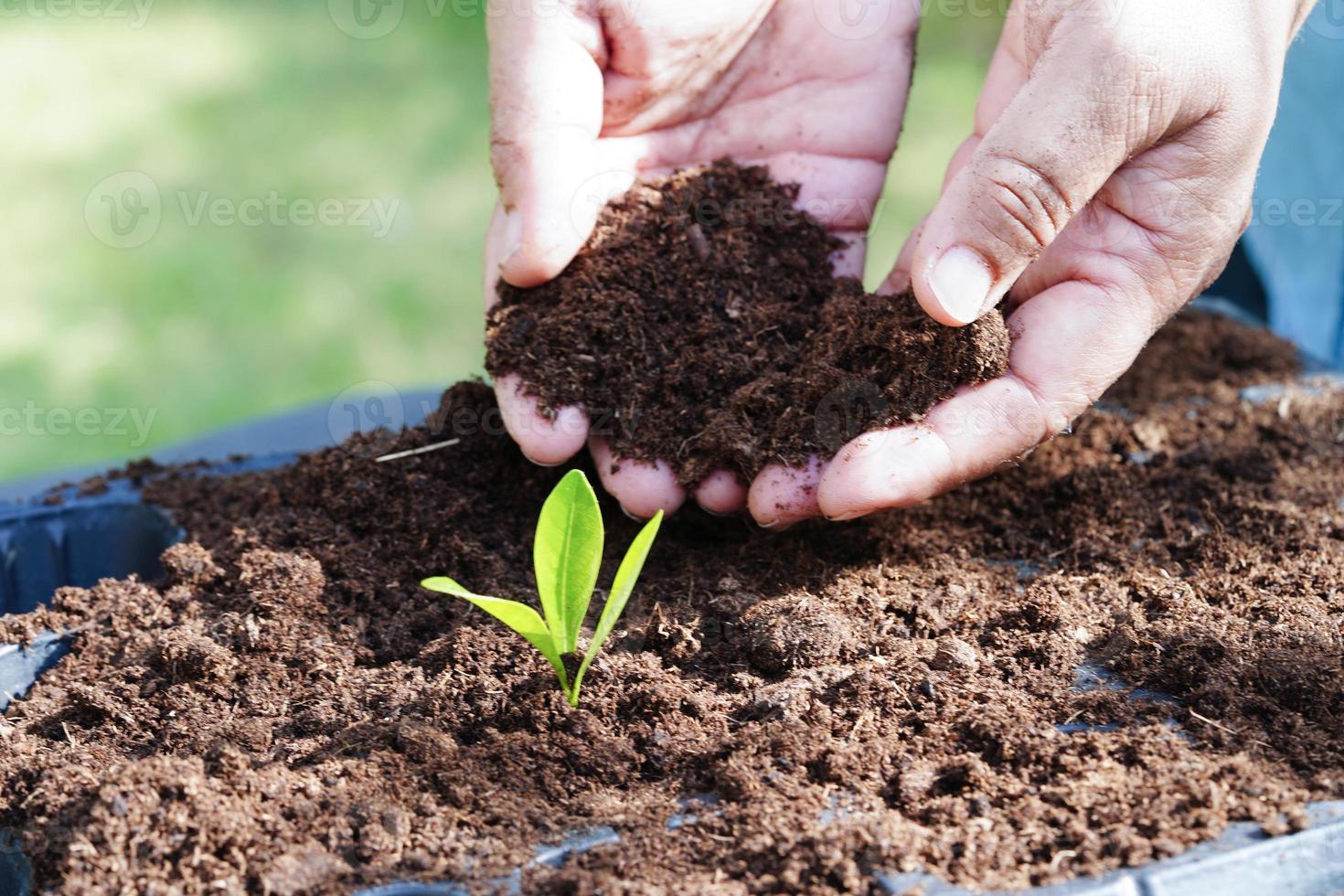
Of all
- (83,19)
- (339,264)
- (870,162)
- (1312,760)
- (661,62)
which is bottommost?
(1312,760)

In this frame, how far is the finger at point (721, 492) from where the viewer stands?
1.58 m

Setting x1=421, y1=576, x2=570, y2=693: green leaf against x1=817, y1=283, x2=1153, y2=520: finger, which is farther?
x1=817, y1=283, x2=1153, y2=520: finger

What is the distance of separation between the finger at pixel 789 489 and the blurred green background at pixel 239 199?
289 centimetres

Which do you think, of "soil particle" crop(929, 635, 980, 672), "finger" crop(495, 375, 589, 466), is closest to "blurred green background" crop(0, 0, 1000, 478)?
"finger" crop(495, 375, 589, 466)

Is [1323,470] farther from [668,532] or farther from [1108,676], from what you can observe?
[668,532]

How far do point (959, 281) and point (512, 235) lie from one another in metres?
0.73

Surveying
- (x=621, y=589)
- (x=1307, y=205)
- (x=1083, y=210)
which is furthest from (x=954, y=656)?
(x=1307, y=205)

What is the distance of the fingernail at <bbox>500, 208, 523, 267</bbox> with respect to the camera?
1716mm

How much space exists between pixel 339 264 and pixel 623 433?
3.33 m

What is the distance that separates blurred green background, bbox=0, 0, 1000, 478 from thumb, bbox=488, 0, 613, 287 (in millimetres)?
2422

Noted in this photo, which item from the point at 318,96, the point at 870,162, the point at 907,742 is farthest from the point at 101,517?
the point at 318,96

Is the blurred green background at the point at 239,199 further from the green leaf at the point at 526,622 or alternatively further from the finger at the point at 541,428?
the green leaf at the point at 526,622

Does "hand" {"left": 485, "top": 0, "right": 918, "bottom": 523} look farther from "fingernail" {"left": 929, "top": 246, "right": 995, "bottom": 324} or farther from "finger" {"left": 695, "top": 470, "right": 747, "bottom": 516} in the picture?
"fingernail" {"left": 929, "top": 246, "right": 995, "bottom": 324}

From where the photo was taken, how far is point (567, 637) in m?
1.25
